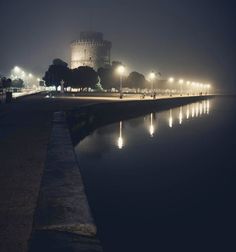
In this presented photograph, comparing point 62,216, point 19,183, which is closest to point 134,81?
point 19,183

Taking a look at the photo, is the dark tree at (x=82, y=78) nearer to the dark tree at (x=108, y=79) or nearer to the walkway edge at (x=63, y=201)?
the dark tree at (x=108, y=79)

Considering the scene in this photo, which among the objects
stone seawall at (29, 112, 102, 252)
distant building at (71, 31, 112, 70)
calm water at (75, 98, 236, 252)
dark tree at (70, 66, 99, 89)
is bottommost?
calm water at (75, 98, 236, 252)

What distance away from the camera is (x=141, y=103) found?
52625 millimetres

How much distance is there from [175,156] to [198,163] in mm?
2363

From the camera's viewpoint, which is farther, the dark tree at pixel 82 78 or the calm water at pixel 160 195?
the dark tree at pixel 82 78

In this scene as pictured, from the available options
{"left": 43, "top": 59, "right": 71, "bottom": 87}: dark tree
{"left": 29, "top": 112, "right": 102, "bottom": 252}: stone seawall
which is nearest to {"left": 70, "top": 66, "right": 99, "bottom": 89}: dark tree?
{"left": 43, "top": 59, "right": 71, "bottom": 87}: dark tree

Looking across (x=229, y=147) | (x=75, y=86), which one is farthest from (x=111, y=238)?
(x=75, y=86)

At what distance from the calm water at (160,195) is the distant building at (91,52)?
167 meters

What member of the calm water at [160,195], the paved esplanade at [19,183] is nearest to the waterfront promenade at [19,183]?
the paved esplanade at [19,183]

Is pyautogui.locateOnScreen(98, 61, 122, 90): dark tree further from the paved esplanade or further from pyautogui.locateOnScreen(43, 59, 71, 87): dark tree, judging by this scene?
the paved esplanade

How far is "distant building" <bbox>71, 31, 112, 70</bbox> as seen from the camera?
188 metres

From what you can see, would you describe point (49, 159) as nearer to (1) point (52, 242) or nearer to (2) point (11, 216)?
(2) point (11, 216)

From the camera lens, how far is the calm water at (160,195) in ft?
29.5

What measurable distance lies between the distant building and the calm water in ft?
549
